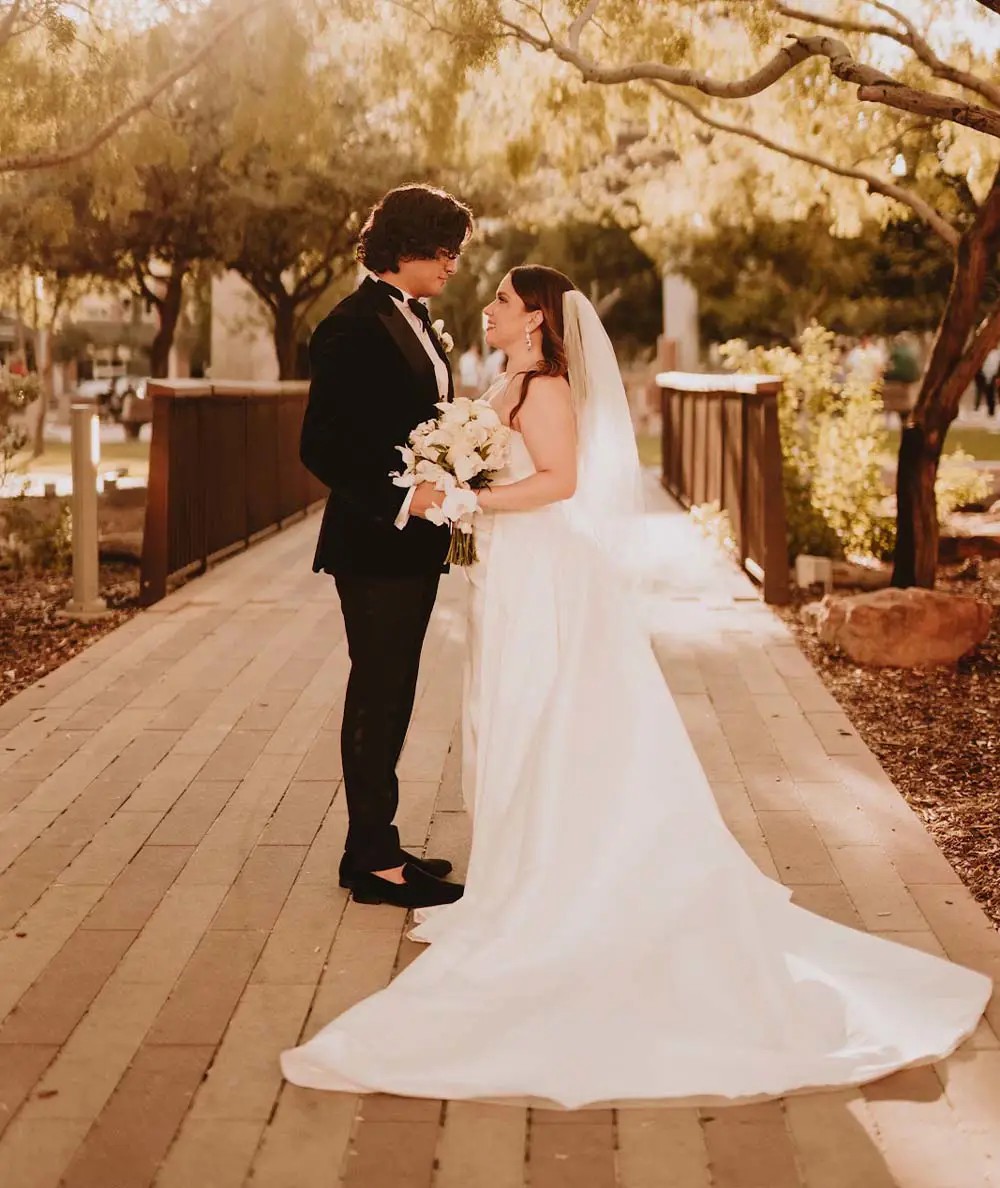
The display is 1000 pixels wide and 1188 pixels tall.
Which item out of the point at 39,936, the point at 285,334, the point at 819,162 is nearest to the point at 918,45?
the point at 819,162

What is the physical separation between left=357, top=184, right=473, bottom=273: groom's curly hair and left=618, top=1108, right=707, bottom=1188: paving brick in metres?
2.54

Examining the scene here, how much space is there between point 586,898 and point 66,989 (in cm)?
140

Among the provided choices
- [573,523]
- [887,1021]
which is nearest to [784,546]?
[573,523]

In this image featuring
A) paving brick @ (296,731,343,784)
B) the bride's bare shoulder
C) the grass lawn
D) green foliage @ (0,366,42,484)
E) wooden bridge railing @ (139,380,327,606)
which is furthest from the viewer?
the grass lawn

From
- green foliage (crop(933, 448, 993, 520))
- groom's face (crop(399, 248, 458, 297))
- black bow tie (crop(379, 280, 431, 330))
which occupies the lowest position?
green foliage (crop(933, 448, 993, 520))

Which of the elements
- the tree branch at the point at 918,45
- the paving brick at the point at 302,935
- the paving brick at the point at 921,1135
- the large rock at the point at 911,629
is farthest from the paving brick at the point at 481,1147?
the tree branch at the point at 918,45

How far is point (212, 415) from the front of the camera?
1281 centimetres

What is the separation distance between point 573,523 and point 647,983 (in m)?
1.47

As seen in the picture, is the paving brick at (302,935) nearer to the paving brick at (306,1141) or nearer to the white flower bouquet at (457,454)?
the paving brick at (306,1141)

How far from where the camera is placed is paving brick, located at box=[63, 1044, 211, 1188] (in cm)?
361

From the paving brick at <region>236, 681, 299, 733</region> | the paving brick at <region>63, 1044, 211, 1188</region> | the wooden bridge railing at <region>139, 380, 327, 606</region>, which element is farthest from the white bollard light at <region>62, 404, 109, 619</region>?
the paving brick at <region>63, 1044, 211, 1188</region>

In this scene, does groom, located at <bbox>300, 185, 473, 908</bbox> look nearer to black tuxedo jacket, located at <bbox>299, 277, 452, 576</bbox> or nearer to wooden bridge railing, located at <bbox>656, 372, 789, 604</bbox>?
black tuxedo jacket, located at <bbox>299, 277, 452, 576</bbox>

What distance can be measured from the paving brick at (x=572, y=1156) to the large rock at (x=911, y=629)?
5.93 metres

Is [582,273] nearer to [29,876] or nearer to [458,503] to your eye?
[29,876]
